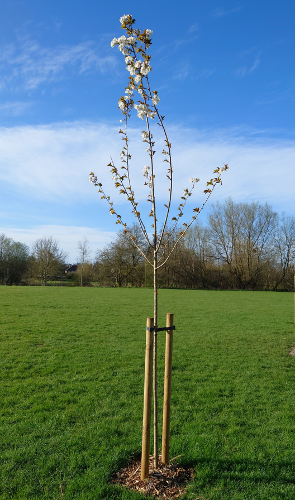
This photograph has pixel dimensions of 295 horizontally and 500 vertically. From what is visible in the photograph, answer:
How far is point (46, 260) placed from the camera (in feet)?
152

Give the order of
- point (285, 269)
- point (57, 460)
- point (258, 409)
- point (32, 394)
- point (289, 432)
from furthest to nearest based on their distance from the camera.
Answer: point (285, 269)
point (32, 394)
point (258, 409)
point (289, 432)
point (57, 460)

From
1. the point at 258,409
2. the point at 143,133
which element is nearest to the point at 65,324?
the point at 258,409

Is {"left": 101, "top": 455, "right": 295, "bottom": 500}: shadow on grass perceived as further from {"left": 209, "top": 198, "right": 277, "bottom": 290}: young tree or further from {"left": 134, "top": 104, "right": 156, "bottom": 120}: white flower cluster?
{"left": 209, "top": 198, "right": 277, "bottom": 290}: young tree

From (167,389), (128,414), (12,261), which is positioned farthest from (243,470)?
(12,261)

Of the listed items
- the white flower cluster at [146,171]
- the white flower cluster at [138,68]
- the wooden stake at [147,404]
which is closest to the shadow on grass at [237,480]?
the wooden stake at [147,404]

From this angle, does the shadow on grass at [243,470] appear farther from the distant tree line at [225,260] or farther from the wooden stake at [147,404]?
the distant tree line at [225,260]

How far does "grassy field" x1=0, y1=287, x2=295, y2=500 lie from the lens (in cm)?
309

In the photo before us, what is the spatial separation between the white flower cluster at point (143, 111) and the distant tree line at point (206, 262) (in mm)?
40194

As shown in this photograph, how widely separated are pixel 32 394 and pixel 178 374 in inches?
112

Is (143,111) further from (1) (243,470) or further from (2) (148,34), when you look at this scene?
(1) (243,470)

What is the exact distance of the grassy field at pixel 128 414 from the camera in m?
3.09

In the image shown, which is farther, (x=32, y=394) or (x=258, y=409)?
(x=32, y=394)

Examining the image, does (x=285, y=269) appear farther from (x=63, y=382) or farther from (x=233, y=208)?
(x=63, y=382)

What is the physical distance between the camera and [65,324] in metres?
12.1
